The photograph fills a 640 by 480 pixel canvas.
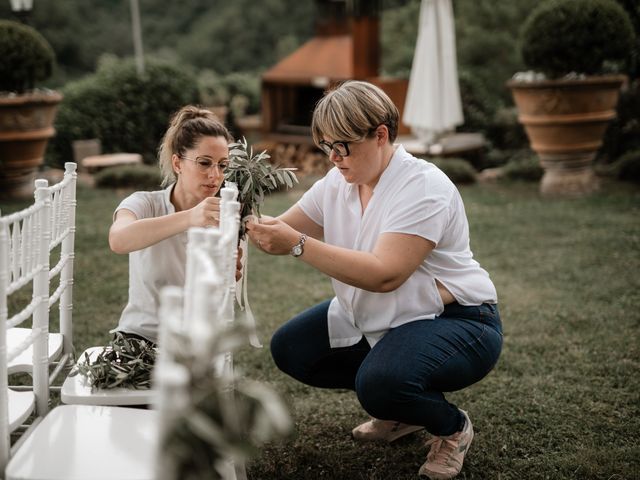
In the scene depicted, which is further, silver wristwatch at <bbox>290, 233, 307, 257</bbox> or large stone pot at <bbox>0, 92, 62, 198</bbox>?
large stone pot at <bbox>0, 92, 62, 198</bbox>

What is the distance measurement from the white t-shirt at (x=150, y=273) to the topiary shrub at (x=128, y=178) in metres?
6.39

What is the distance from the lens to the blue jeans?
9.04 feet

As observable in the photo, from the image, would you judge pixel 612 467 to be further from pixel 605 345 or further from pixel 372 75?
pixel 372 75

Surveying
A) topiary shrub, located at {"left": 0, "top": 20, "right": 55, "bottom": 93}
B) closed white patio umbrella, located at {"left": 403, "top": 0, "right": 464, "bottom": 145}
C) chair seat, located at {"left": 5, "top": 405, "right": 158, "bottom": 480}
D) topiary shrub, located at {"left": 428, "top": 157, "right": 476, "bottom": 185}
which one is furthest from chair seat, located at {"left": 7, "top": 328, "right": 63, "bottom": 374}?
closed white patio umbrella, located at {"left": 403, "top": 0, "right": 464, "bottom": 145}

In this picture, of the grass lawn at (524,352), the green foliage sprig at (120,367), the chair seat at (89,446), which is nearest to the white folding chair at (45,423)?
the chair seat at (89,446)

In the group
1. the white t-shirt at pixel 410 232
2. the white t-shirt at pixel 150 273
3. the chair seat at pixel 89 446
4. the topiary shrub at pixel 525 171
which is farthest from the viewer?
the topiary shrub at pixel 525 171

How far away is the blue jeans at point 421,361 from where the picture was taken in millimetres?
2756

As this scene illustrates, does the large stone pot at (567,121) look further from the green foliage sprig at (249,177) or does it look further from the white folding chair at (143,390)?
the white folding chair at (143,390)

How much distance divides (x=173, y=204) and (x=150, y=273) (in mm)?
310

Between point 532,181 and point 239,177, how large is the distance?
727 cm

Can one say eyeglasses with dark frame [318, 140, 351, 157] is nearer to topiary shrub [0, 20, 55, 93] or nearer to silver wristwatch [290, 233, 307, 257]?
silver wristwatch [290, 233, 307, 257]

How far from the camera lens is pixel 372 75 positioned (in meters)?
11.6

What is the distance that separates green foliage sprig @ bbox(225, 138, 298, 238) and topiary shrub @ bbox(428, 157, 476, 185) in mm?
6437

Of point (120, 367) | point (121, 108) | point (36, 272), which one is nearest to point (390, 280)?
point (120, 367)
